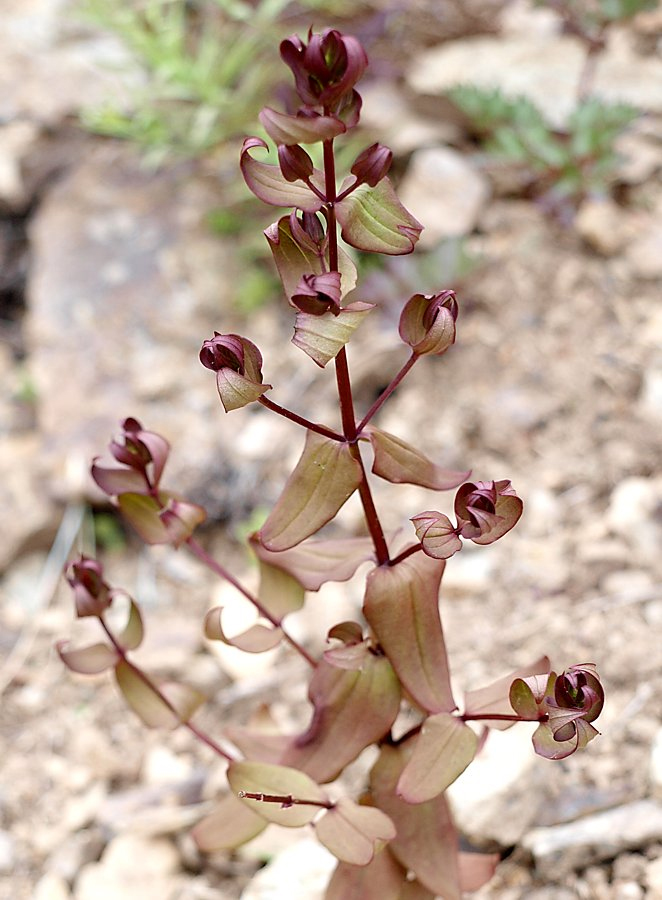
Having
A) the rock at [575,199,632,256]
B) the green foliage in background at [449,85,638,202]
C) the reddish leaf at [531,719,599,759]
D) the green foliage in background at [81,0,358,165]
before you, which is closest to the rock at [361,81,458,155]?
the green foliage in background at [449,85,638,202]

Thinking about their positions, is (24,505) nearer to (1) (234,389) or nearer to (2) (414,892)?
(2) (414,892)

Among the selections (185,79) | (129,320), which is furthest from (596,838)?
(185,79)

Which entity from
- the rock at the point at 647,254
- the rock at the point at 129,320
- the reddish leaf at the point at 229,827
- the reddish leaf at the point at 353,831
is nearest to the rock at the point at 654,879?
the reddish leaf at the point at 353,831

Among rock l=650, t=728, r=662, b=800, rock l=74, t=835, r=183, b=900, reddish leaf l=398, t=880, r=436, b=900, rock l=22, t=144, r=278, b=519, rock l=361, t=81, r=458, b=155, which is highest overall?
rock l=361, t=81, r=458, b=155

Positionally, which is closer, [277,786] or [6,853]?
[277,786]

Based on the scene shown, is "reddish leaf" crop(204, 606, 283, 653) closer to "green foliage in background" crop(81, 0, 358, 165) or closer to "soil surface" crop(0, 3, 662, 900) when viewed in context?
"soil surface" crop(0, 3, 662, 900)

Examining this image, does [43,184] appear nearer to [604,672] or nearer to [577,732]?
[604,672]

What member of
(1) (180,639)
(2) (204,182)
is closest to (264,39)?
(2) (204,182)
